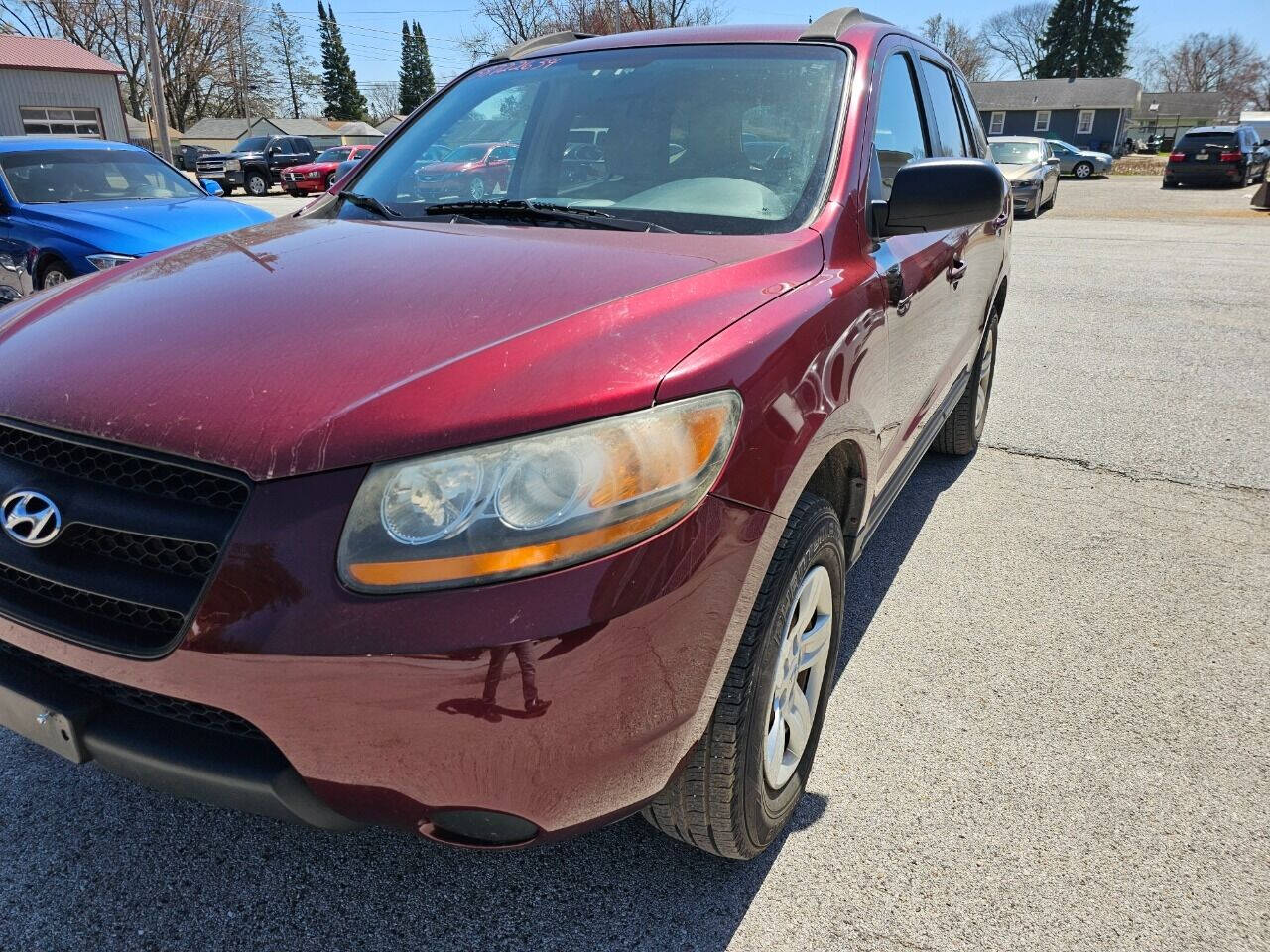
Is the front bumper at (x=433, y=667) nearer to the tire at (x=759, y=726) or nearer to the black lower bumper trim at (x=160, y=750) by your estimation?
the black lower bumper trim at (x=160, y=750)

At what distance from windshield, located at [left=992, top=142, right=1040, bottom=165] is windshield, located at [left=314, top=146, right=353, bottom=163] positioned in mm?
18470

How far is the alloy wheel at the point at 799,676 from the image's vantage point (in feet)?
6.13

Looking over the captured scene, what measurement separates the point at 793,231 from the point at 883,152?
0.71m

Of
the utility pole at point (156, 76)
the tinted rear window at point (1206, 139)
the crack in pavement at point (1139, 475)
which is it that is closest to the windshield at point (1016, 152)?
the tinted rear window at point (1206, 139)

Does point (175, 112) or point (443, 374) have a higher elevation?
point (175, 112)

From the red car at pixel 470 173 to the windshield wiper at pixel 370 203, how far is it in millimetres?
122

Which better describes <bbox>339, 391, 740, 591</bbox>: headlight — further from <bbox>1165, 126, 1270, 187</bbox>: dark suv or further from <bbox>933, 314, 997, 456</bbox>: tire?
<bbox>1165, 126, 1270, 187</bbox>: dark suv

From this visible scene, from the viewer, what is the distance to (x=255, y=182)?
2720cm

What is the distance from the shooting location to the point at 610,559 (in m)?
1.32

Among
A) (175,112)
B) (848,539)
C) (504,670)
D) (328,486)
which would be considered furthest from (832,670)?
(175,112)

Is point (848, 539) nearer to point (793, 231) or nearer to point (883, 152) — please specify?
point (793, 231)

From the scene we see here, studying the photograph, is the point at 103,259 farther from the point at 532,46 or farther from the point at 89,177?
the point at 532,46

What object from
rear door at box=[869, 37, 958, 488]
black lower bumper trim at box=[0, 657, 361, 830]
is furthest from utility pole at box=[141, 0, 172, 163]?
black lower bumper trim at box=[0, 657, 361, 830]

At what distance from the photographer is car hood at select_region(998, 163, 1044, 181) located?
1614 centimetres
